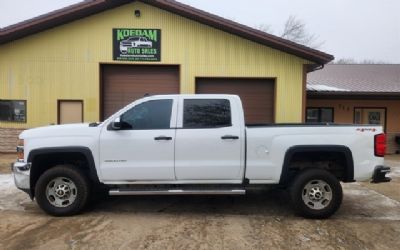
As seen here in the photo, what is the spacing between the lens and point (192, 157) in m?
6.30

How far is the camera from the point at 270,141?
6.31 metres

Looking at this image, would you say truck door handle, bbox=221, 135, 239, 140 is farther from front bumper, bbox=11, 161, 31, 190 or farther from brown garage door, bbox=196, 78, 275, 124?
brown garage door, bbox=196, 78, 275, 124

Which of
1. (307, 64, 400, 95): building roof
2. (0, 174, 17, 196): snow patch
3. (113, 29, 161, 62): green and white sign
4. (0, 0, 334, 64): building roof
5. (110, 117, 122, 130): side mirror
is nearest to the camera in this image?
(110, 117, 122, 130): side mirror

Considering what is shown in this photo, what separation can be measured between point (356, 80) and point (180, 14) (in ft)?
39.0

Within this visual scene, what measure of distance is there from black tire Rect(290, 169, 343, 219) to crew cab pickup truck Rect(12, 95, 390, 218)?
0.02 metres

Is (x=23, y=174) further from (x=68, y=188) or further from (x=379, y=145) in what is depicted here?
(x=379, y=145)

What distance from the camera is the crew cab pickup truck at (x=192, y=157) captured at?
6.30m

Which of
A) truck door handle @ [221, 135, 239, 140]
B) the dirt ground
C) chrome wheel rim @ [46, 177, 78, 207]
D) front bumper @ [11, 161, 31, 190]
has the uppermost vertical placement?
truck door handle @ [221, 135, 239, 140]

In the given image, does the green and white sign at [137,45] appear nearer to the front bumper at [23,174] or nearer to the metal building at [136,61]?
the metal building at [136,61]

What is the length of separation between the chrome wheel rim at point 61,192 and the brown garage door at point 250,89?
31.1ft

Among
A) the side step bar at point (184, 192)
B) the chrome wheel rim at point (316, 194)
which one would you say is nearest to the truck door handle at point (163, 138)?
the side step bar at point (184, 192)

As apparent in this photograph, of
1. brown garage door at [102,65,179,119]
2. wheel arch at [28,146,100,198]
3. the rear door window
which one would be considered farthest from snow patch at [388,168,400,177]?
wheel arch at [28,146,100,198]

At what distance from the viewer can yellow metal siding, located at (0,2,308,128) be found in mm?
15156

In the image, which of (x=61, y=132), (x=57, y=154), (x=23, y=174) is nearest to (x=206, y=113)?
(x=61, y=132)
